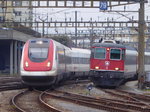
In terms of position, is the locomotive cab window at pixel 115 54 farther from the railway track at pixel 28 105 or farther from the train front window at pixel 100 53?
the railway track at pixel 28 105

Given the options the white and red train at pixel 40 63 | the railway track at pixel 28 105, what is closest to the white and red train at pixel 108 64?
the white and red train at pixel 40 63

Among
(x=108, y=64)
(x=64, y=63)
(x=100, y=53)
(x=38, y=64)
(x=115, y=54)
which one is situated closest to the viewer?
(x=38, y=64)

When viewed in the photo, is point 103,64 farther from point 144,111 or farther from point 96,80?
point 144,111

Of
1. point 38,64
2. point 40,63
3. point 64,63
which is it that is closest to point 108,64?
point 64,63

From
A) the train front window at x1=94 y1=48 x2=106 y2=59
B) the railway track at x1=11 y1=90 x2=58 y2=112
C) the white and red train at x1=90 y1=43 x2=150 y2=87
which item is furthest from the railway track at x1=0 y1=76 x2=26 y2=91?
the railway track at x1=11 y1=90 x2=58 y2=112

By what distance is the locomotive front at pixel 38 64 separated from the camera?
68.6 ft

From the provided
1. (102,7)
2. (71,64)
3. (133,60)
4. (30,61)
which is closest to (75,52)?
(71,64)

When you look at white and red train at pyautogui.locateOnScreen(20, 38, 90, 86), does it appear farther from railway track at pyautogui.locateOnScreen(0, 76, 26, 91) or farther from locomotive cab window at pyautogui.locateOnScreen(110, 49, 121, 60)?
locomotive cab window at pyautogui.locateOnScreen(110, 49, 121, 60)

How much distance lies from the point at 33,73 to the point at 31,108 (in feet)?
20.9

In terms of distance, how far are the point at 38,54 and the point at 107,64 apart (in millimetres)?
5611

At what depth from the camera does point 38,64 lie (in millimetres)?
21078

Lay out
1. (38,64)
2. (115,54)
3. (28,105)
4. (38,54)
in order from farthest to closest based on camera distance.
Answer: (115,54) → (38,54) → (38,64) → (28,105)

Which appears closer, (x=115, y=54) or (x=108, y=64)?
(x=108, y=64)

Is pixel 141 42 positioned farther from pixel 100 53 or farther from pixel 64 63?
pixel 64 63
